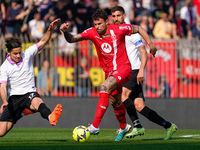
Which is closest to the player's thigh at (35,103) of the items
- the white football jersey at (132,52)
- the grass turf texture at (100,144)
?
the grass turf texture at (100,144)

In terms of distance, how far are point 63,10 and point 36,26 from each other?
1324 mm

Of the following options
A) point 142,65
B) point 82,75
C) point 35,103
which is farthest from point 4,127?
point 82,75

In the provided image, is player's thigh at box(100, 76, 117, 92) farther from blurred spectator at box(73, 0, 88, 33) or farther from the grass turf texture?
blurred spectator at box(73, 0, 88, 33)

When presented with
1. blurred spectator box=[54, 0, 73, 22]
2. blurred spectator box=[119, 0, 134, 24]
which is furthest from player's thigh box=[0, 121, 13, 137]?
blurred spectator box=[119, 0, 134, 24]

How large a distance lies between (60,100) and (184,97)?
3460mm

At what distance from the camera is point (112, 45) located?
294 inches

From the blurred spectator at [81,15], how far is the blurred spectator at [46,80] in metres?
2.98

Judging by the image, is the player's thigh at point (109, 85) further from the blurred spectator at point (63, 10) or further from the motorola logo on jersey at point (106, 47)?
the blurred spectator at point (63, 10)

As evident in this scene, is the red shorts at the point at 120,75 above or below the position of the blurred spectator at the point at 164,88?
above

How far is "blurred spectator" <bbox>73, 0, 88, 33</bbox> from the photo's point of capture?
1516 cm

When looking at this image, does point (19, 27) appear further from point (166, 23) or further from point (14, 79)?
point (14, 79)

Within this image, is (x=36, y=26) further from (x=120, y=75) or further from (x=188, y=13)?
(x=120, y=75)

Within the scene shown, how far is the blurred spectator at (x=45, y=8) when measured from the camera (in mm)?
15172

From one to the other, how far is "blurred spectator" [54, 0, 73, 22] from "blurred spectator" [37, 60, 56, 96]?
3242 millimetres
